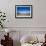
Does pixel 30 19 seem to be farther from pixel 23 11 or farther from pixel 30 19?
pixel 23 11

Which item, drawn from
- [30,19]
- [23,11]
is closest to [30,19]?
[30,19]

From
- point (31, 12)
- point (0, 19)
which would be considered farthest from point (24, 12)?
point (0, 19)

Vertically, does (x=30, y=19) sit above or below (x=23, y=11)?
below

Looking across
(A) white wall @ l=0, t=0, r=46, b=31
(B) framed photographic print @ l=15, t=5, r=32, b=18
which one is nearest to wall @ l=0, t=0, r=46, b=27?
(A) white wall @ l=0, t=0, r=46, b=31

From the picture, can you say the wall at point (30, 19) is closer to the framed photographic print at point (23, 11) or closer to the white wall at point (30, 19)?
the white wall at point (30, 19)

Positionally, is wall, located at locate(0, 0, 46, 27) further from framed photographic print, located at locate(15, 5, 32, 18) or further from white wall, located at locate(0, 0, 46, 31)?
framed photographic print, located at locate(15, 5, 32, 18)

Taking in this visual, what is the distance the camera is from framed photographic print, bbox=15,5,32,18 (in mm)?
4113

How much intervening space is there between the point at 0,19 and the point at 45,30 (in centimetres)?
137

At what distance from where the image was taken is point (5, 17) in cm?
415

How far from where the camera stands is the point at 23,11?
413 cm

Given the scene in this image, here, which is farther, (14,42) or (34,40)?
(14,42)

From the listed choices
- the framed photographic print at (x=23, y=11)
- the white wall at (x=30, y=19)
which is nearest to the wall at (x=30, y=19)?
the white wall at (x=30, y=19)

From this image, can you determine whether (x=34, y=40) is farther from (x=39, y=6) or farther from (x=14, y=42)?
(x=39, y=6)

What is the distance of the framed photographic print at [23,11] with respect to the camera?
4113 millimetres
